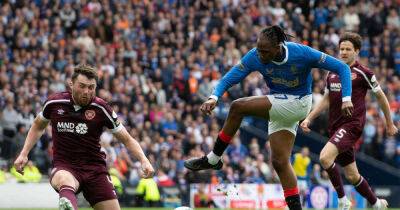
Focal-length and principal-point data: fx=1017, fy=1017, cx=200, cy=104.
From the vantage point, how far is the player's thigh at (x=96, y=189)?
1095cm

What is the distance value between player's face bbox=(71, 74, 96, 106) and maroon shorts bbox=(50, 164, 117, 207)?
736 mm


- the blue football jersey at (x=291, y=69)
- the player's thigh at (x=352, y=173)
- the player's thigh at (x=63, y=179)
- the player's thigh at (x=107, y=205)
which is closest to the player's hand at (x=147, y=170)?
the player's thigh at (x=107, y=205)

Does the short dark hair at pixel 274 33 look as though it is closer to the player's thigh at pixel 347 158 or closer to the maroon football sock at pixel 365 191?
the player's thigh at pixel 347 158

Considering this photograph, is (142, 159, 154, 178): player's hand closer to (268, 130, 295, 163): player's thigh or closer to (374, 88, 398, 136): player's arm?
(268, 130, 295, 163): player's thigh

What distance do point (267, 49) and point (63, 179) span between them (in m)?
2.75

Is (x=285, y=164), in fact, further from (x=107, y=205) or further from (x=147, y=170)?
(x=107, y=205)

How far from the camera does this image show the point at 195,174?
2311 cm

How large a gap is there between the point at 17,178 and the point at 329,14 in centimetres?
1310

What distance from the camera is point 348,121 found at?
14453 millimetres

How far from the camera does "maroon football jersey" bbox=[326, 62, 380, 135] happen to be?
562 inches

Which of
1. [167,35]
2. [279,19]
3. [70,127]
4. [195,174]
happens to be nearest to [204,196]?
[195,174]

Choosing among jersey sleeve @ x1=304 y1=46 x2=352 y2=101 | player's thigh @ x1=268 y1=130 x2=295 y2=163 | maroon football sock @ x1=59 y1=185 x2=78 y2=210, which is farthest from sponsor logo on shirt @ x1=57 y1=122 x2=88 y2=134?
jersey sleeve @ x1=304 y1=46 x2=352 y2=101

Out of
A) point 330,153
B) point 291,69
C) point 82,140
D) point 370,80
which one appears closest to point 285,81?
point 291,69

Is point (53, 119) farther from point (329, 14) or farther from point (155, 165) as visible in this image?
point (329, 14)
